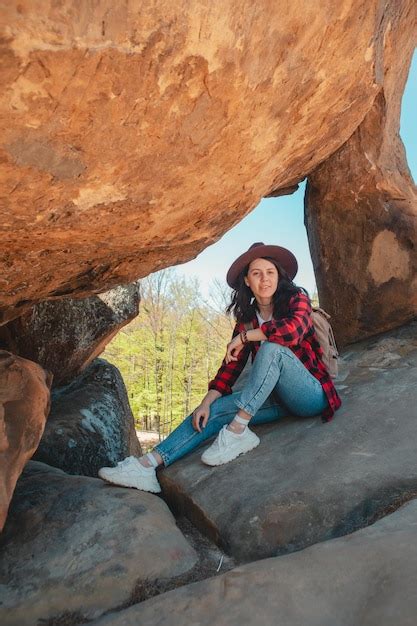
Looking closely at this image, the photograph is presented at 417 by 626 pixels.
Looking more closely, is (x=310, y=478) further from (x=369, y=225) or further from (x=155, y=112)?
(x=369, y=225)

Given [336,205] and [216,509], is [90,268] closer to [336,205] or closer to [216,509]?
[216,509]

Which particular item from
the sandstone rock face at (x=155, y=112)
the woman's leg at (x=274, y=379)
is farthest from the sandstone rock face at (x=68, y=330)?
the woman's leg at (x=274, y=379)

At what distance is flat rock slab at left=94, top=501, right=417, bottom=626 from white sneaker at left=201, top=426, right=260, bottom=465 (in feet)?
4.09

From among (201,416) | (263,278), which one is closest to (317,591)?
(201,416)

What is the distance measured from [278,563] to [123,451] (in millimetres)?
3921

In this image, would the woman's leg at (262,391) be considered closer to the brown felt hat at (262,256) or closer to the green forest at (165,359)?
the brown felt hat at (262,256)

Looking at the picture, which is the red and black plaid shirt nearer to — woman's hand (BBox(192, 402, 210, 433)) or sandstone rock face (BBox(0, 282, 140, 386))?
woman's hand (BBox(192, 402, 210, 433))

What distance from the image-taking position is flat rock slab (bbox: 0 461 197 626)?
2422mm

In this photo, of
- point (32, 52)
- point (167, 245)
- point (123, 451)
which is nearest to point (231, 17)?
point (32, 52)

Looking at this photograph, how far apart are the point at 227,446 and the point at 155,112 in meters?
2.12

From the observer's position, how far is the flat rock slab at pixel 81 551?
95.3 inches

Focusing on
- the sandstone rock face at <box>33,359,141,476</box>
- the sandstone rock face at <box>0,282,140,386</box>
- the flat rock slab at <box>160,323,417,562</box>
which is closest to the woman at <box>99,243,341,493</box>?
the flat rock slab at <box>160,323,417,562</box>

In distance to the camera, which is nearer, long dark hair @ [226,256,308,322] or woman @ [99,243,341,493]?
woman @ [99,243,341,493]

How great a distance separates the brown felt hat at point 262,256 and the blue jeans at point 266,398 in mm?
714
